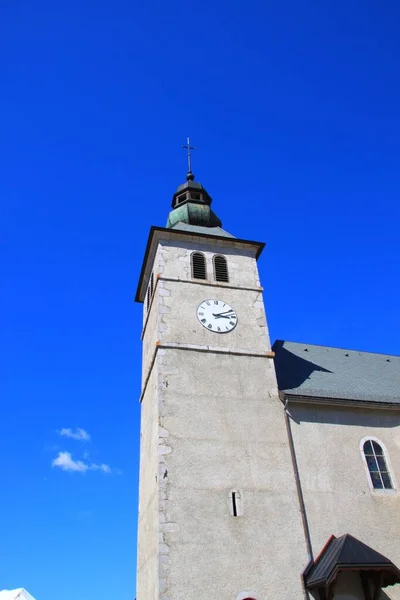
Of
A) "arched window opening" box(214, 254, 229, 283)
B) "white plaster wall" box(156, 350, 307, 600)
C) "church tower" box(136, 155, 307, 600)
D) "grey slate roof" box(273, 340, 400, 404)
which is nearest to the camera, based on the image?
"white plaster wall" box(156, 350, 307, 600)

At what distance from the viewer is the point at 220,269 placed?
17.3 metres

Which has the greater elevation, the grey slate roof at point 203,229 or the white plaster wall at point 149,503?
the grey slate roof at point 203,229

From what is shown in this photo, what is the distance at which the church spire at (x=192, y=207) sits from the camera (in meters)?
20.1

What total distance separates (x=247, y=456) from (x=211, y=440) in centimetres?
103

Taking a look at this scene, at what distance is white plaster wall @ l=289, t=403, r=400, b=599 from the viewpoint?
40.3 ft

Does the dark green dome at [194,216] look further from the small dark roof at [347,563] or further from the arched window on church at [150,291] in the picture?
the small dark roof at [347,563]

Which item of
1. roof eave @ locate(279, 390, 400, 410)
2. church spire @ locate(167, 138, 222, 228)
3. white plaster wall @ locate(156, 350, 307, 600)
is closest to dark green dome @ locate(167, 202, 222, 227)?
church spire @ locate(167, 138, 222, 228)

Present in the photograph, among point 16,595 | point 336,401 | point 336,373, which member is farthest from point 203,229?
point 16,595

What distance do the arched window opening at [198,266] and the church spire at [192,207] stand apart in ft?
9.36

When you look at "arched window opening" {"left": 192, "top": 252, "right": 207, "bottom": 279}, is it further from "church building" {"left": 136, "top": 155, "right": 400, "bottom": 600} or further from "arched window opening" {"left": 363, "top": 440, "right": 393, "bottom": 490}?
"arched window opening" {"left": 363, "top": 440, "right": 393, "bottom": 490}

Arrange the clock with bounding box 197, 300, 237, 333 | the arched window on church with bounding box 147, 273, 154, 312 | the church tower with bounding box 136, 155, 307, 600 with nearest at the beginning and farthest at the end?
the church tower with bounding box 136, 155, 307, 600 < the clock with bounding box 197, 300, 237, 333 < the arched window on church with bounding box 147, 273, 154, 312

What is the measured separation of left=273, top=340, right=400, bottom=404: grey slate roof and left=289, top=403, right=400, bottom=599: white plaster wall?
0.56 metres

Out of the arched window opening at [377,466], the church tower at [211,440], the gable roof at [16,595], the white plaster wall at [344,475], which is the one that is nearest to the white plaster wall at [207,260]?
the church tower at [211,440]

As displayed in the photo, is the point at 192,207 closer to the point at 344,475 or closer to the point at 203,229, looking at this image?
the point at 203,229
